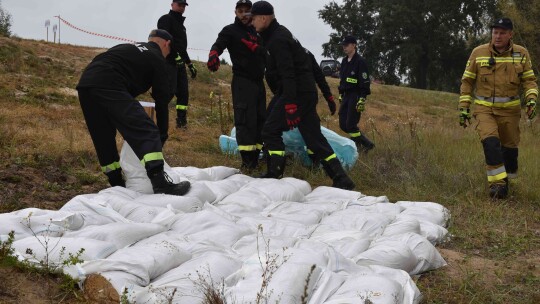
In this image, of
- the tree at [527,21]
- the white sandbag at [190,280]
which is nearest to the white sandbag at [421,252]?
the white sandbag at [190,280]

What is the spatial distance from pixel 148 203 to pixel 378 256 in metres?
1.61

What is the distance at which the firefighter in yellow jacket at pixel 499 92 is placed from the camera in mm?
5562

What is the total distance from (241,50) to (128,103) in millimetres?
1831

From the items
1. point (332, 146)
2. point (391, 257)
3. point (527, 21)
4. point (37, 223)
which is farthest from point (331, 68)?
point (37, 223)

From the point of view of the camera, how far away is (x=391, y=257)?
3.16 m

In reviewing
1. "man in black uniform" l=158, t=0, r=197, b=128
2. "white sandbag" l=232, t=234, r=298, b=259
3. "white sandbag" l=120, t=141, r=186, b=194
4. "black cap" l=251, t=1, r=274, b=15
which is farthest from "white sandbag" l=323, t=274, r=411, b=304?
"man in black uniform" l=158, t=0, r=197, b=128

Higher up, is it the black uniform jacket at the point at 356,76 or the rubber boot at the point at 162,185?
the black uniform jacket at the point at 356,76

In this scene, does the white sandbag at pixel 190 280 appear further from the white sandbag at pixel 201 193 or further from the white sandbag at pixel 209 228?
the white sandbag at pixel 201 193

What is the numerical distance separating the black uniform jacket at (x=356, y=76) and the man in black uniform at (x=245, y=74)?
1.64 meters

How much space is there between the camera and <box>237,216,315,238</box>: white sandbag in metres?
3.74

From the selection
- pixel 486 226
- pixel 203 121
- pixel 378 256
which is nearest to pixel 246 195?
pixel 378 256

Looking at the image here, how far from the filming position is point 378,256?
10.4 feet

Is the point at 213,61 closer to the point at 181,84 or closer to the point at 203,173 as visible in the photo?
the point at 203,173

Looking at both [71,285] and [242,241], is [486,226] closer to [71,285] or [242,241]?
[242,241]
